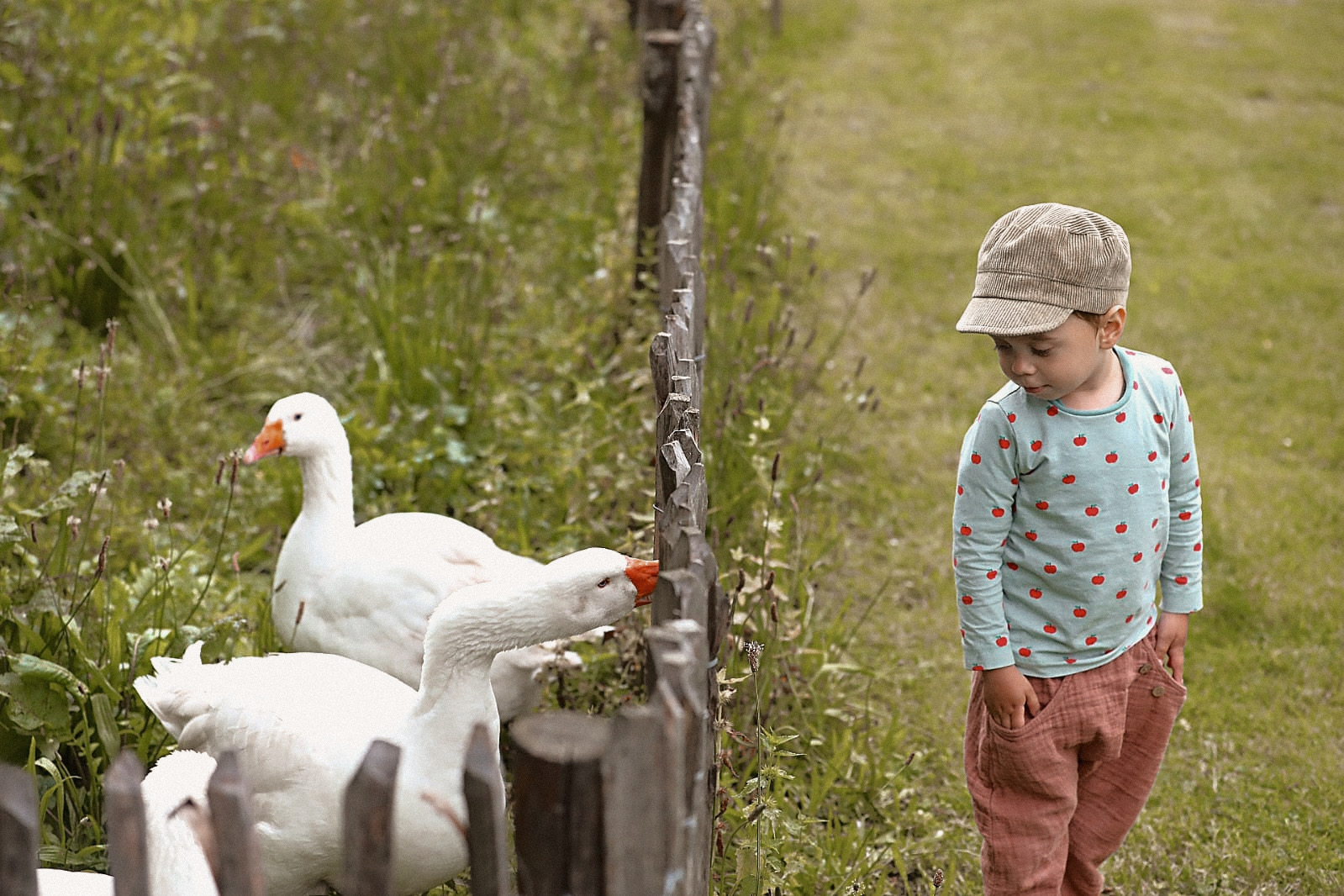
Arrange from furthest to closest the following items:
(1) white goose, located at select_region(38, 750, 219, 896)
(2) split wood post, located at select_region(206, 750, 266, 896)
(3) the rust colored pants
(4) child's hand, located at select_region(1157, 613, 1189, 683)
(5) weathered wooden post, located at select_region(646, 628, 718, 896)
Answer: (4) child's hand, located at select_region(1157, 613, 1189, 683)
(3) the rust colored pants
(1) white goose, located at select_region(38, 750, 219, 896)
(5) weathered wooden post, located at select_region(646, 628, 718, 896)
(2) split wood post, located at select_region(206, 750, 266, 896)

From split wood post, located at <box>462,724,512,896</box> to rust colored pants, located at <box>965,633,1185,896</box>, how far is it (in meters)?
1.27

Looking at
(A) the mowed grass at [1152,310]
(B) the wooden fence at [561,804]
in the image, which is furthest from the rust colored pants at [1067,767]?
(B) the wooden fence at [561,804]

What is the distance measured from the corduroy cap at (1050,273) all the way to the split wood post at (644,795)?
1.05 meters

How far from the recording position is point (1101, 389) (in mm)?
2299

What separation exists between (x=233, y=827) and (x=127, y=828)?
0.12 m

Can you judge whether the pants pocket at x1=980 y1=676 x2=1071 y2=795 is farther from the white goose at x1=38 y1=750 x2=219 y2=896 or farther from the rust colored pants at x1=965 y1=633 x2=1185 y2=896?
the white goose at x1=38 y1=750 x2=219 y2=896

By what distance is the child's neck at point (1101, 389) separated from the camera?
2.27 metres

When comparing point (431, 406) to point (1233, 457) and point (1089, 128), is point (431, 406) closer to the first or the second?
point (1233, 457)

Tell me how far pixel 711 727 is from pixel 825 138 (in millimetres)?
6463

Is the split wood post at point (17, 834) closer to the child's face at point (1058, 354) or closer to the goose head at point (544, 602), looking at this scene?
the goose head at point (544, 602)

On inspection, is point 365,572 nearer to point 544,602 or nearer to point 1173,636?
point 544,602

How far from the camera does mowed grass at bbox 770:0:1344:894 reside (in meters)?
3.20

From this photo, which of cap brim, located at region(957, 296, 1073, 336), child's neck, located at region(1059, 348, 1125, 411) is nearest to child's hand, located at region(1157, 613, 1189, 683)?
child's neck, located at region(1059, 348, 1125, 411)

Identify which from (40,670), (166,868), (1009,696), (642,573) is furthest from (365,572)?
(1009,696)
